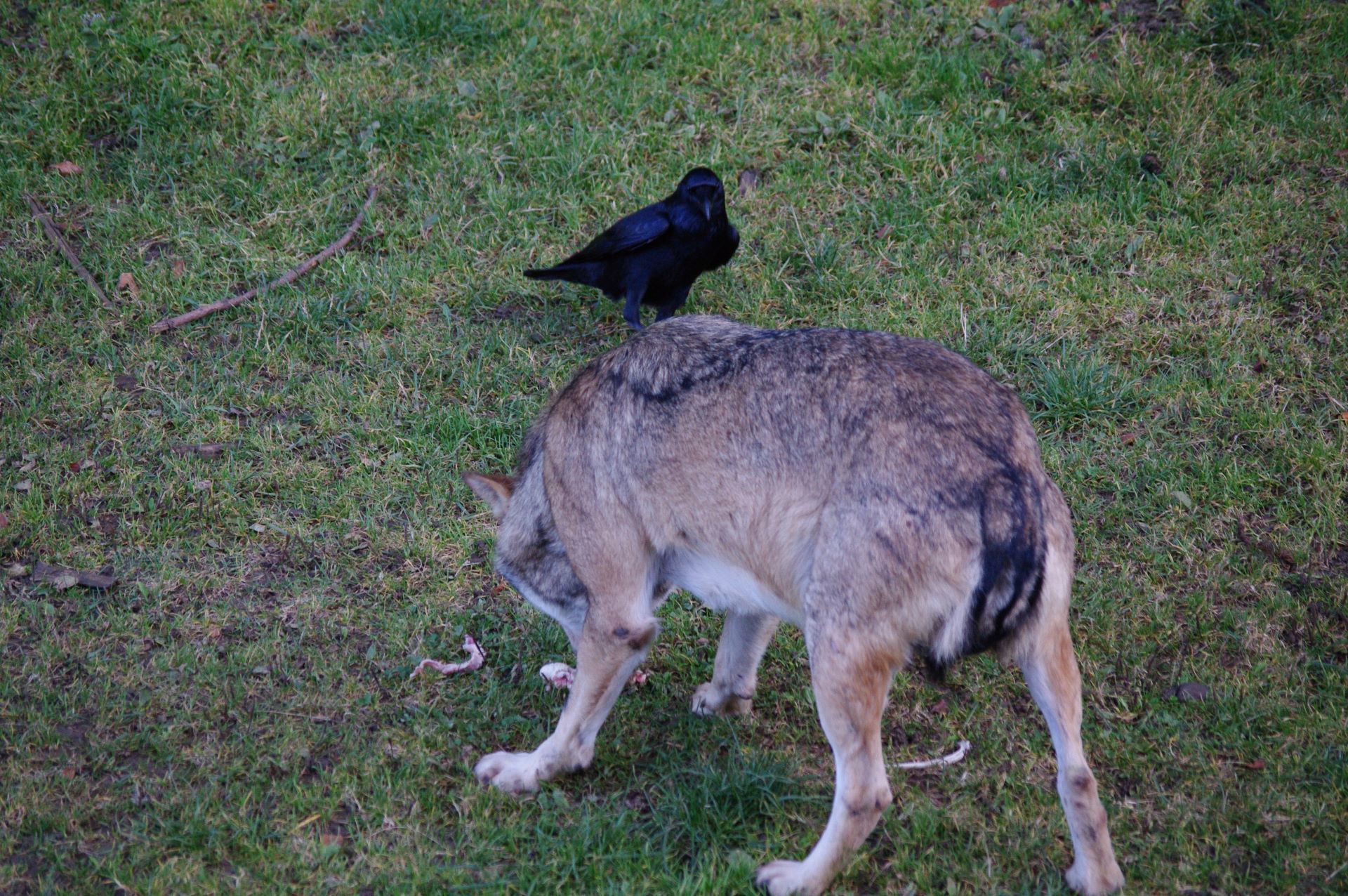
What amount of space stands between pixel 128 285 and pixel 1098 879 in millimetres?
5597

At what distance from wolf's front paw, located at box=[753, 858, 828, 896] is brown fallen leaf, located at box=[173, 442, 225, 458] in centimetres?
340

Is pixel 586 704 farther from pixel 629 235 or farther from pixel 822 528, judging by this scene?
pixel 629 235

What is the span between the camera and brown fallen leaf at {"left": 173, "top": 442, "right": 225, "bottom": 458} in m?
5.69

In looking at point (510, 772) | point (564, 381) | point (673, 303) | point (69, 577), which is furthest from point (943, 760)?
point (69, 577)

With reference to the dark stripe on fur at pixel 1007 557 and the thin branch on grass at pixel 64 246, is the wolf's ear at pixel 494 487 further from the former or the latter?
the thin branch on grass at pixel 64 246

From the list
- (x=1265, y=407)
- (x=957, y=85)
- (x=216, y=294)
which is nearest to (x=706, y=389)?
(x=1265, y=407)

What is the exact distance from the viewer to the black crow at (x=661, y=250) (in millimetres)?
6094

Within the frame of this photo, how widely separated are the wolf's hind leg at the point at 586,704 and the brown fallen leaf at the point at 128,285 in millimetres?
3746

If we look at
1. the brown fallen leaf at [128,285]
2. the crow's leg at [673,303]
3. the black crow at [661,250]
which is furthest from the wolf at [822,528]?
the brown fallen leaf at [128,285]

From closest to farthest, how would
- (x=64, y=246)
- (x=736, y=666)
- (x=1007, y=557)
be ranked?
(x=1007, y=557), (x=736, y=666), (x=64, y=246)

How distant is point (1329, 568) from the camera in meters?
4.96

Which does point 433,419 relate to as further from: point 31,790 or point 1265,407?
point 1265,407

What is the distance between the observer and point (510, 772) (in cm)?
413

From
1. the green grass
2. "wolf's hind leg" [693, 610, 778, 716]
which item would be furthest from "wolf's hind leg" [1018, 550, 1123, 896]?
"wolf's hind leg" [693, 610, 778, 716]
